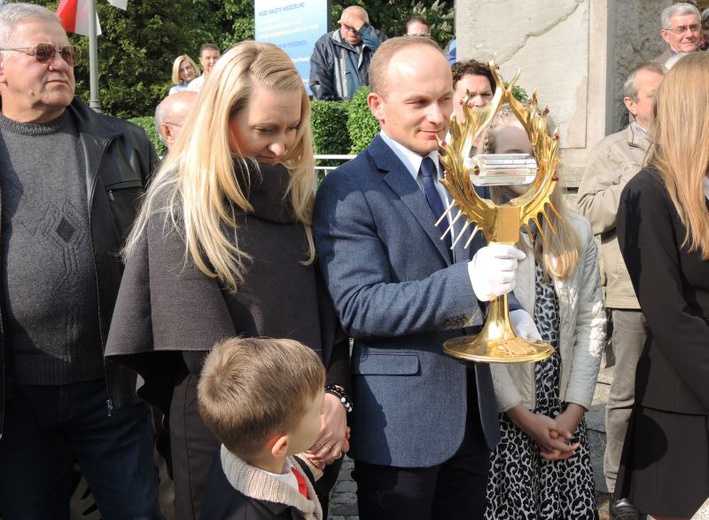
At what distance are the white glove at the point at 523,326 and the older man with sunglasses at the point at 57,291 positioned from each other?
1330 mm

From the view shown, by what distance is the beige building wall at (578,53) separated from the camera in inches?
238

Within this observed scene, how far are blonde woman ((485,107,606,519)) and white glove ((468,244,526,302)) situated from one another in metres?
0.88

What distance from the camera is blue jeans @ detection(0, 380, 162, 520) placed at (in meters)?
2.88

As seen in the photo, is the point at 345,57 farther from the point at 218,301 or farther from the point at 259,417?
the point at 259,417

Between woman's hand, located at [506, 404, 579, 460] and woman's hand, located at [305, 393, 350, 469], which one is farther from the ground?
woman's hand, located at [305, 393, 350, 469]

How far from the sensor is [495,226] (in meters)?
2.28

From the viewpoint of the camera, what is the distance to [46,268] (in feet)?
9.20

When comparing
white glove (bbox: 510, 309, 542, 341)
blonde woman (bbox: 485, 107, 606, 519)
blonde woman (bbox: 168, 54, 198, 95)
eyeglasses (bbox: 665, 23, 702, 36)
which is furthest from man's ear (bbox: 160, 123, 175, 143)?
blonde woman (bbox: 168, 54, 198, 95)

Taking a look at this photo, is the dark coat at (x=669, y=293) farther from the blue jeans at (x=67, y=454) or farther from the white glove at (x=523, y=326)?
the blue jeans at (x=67, y=454)

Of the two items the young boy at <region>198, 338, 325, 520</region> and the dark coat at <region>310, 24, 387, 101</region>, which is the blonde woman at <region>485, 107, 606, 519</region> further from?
the dark coat at <region>310, 24, 387, 101</region>

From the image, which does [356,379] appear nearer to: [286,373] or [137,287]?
[286,373]

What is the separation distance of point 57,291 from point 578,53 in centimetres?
451

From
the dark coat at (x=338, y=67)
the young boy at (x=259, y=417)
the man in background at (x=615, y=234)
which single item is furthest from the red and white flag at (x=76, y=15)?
the young boy at (x=259, y=417)

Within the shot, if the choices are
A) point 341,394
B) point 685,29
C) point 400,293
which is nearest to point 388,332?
point 400,293
